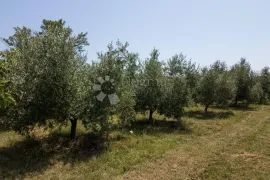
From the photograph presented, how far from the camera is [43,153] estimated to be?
9289mm

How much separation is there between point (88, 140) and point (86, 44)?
26.1 m

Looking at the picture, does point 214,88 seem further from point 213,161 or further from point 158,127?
point 213,161

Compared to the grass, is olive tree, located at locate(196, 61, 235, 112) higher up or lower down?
higher up

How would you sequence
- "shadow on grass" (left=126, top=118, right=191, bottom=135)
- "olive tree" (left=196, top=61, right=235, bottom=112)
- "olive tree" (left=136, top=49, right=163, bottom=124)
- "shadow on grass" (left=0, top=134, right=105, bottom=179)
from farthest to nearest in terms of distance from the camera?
"olive tree" (left=196, top=61, right=235, bottom=112) → "olive tree" (left=136, top=49, right=163, bottom=124) → "shadow on grass" (left=126, top=118, right=191, bottom=135) → "shadow on grass" (left=0, top=134, right=105, bottom=179)

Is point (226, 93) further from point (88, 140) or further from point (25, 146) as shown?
point (25, 146)

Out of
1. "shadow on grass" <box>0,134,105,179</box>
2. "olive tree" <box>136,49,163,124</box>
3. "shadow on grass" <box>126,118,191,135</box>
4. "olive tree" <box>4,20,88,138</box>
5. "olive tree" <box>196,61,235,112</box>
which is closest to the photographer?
"shadow on grass" <box>0,134,105,179</box>

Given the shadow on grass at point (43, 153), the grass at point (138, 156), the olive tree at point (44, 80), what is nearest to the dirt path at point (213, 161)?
the grass at point (138, 156)

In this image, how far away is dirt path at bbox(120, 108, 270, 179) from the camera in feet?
25.2

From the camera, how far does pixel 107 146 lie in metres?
10.5

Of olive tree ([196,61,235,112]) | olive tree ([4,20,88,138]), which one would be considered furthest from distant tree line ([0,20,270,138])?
olive tree ([196,61,235,112])

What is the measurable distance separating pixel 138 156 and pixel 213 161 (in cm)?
313

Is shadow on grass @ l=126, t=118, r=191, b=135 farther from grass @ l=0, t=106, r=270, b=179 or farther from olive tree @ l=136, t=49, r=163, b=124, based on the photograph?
olive tree @ l=136, t=49, r=163, b=124

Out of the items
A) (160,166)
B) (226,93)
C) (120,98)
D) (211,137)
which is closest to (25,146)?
(120,98)

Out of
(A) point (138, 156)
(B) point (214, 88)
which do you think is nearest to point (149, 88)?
(A) point (138, 156)
